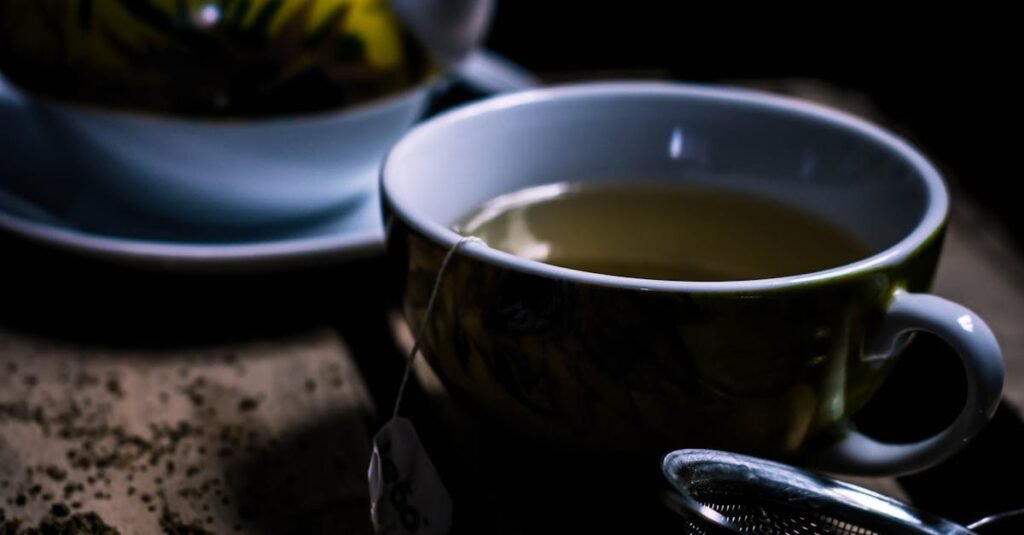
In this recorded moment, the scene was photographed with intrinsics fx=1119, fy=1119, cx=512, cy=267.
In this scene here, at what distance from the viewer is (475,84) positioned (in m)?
0.87

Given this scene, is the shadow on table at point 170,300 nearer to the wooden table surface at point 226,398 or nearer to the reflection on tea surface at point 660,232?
the wooden table surface at point 226,398

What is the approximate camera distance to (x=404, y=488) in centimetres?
45

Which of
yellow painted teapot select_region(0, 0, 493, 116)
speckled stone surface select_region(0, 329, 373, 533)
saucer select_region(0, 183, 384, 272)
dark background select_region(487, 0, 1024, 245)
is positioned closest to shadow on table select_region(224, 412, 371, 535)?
speckled stone surface select_region(0, 329, 373, 533)

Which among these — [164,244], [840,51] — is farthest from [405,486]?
[840,51]

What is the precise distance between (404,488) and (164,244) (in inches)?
10.0

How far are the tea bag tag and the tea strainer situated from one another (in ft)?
0.34

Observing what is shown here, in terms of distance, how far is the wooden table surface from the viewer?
1.56 feet

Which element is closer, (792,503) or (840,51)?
(792,503)

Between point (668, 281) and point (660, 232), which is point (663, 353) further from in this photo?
point (660, 232)

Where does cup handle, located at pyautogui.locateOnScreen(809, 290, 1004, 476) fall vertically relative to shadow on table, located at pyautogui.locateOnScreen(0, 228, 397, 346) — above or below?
above

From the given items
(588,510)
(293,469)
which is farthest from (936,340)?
(293,469)

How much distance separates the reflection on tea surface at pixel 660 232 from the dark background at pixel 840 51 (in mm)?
974

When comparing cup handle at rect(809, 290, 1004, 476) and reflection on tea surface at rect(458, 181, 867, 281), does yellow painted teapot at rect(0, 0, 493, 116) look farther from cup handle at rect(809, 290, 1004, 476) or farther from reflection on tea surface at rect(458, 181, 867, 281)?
cup handle at rect(809, 290, 1004, 476)

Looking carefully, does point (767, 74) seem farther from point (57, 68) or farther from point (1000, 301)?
point (57, 68)
